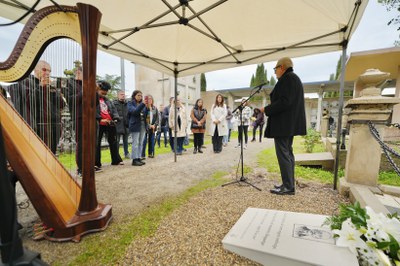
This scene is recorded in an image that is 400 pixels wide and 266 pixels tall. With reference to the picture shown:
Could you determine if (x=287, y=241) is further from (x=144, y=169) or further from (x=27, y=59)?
(x=144, y=169)

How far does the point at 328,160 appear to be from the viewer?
4367 millimetres

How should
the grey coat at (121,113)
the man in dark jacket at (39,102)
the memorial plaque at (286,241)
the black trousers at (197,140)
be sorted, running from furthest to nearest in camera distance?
1. the black trousers at (197,140)
2. the grey coat at (121,113)
3. the man in dark jacket at (39,102)
4. the memorial plaque at (286,241)

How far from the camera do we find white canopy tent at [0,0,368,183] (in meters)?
2.50

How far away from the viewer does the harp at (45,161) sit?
1524mm

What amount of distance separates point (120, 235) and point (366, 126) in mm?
3292

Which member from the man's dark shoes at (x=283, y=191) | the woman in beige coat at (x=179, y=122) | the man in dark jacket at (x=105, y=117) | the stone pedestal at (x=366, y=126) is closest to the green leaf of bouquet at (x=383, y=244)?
the man's dark shoes at (x=283, y=191)

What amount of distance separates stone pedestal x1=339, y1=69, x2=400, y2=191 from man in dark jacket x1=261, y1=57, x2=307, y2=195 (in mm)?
658

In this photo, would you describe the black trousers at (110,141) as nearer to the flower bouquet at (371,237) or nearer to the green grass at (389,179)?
the flower bouquet at (371,237)

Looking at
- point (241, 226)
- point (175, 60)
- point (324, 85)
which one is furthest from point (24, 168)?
point (324, 85)

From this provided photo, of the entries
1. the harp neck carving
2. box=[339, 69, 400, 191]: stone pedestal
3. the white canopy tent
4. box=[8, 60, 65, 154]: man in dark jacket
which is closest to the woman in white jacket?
the white canopy tent

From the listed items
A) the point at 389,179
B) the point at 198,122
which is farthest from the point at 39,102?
the point at 389,179

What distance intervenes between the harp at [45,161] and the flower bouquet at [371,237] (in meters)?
2.00

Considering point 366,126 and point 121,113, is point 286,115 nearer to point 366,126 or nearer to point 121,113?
point 366,126

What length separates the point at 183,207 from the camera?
2383 millimetres
